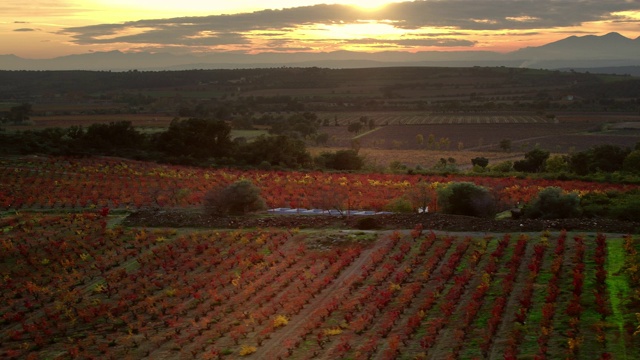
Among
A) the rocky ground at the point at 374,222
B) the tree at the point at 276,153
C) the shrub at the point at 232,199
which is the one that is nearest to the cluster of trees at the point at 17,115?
the tree at the point at 276,153

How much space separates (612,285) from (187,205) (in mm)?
18461

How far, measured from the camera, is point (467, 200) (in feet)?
83.5

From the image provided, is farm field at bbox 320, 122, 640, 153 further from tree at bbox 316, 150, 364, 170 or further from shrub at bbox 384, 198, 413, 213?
shrub at bbox 384, 198, 413, 213

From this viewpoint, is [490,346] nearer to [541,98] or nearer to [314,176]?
[314,176]

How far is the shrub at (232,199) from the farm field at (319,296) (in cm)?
334

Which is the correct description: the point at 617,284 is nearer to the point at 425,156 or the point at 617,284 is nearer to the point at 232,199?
the point at 232,199

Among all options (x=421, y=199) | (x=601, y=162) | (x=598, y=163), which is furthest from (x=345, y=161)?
(x=421, y=199)

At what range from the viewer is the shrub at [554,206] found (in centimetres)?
2381

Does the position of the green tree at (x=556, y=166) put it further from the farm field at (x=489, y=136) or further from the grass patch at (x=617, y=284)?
the grass patch at (x=617, y=284)

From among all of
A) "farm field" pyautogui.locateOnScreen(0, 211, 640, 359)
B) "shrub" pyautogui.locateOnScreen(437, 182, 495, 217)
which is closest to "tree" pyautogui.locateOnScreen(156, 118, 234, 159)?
"shrub" pyautogui.locateOnScreen(437, 182, 495, 217)

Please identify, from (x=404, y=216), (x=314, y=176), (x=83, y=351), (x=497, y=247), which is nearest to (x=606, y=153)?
(x=314, y=176)

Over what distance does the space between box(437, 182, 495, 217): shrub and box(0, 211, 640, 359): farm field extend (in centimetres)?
392

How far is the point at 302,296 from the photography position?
1734cm

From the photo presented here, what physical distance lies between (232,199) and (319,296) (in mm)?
10320
